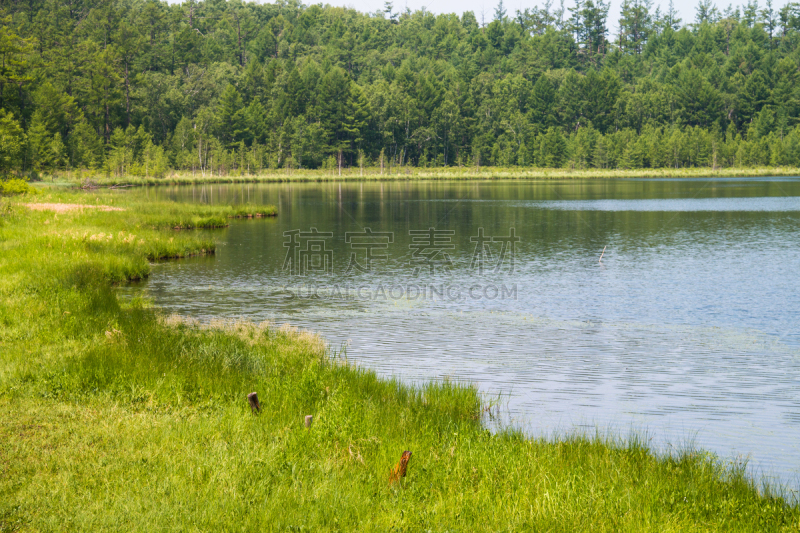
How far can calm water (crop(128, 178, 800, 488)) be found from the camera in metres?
13.4

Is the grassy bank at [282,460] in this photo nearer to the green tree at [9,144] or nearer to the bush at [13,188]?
the bush at [13,188]

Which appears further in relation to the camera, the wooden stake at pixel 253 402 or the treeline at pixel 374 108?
the treeline at pixel 374 108

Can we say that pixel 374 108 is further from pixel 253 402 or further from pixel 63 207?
pixel 253 402

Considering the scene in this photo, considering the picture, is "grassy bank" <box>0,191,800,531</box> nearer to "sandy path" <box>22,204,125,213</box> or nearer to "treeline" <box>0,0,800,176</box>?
"sandy path" <box>22,204,125,213</box>

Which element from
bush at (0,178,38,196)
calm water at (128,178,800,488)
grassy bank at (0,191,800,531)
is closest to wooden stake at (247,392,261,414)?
grassy bank at (0,191,800,531)

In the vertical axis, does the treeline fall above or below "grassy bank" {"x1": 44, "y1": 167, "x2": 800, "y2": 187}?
above

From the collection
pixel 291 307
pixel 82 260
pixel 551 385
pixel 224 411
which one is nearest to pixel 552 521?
pixel 224 411

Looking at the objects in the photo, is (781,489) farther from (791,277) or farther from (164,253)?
(164,253)

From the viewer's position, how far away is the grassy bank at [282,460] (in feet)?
23.2

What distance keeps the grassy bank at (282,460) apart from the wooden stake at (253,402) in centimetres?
14

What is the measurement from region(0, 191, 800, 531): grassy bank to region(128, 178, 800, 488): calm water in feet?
8.07

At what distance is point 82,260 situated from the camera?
78.8 feet

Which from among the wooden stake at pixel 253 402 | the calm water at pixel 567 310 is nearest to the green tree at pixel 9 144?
the calm water at pixel 567 310

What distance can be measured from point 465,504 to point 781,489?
4.26 meters
